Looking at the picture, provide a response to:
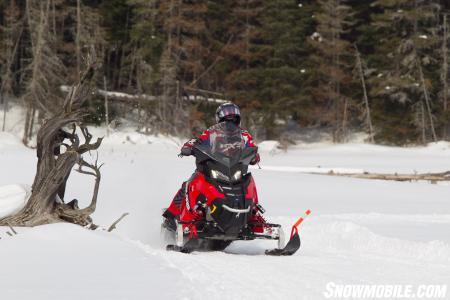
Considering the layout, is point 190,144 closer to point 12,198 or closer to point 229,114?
point 229,114

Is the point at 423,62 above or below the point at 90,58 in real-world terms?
above

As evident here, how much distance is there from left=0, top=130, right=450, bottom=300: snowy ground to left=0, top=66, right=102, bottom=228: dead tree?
17.4 inches

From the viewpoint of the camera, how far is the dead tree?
695cm

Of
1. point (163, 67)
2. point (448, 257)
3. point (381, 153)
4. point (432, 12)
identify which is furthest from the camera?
point (432, 12)

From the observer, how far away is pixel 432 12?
34.8m

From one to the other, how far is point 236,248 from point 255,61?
30.0 m

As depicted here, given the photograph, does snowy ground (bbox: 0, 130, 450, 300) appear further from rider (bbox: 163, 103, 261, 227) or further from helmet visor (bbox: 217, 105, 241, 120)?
helmet visor (bbox: 217, 105, 241, 120)

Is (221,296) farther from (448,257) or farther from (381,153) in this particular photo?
(381,153)

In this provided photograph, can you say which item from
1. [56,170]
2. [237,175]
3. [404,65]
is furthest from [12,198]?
[404,65]

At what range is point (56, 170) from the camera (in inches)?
277

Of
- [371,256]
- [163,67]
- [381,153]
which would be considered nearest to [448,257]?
[371,256]

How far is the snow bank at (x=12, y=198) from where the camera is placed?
7568 millimetres

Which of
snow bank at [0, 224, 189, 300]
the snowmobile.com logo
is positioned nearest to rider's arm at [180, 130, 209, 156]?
snow bank at [0, 224, 189, 300]

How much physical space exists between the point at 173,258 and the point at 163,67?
2743 centimetres
